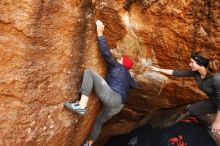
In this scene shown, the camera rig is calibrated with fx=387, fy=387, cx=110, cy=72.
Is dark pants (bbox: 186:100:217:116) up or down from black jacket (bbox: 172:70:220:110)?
down

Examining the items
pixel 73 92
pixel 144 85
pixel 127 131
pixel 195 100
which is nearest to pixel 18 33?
pixel 73 92

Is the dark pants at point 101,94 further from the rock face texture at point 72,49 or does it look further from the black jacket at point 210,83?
the black jacket at point 210,83

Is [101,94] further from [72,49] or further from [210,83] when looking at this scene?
[210,83]

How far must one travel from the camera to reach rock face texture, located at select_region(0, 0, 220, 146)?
200 inches

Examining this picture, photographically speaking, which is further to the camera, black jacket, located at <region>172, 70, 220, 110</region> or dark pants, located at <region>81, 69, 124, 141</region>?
black jacket, located at <region>172, 70, 220, 110</region>

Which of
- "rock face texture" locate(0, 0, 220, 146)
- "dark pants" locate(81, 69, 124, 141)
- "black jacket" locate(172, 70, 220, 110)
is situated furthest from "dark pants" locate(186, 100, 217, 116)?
"dark pants" locate(81, 69, 124, 141)

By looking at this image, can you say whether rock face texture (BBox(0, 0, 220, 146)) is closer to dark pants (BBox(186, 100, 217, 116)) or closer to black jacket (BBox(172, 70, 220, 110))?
black jacket (BBox(172, 70, 220, 110))

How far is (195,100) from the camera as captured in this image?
793cm

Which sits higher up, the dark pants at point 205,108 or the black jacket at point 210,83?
the black jacket at point 210,83

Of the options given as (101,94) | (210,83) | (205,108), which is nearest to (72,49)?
(101,94)

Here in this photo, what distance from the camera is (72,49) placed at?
5.62 m

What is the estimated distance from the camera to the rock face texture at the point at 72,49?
508 centimetres

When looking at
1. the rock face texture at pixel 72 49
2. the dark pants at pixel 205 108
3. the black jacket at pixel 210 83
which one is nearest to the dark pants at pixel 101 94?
the rock face texture at pixel 72 49

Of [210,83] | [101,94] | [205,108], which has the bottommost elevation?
[205,108]
